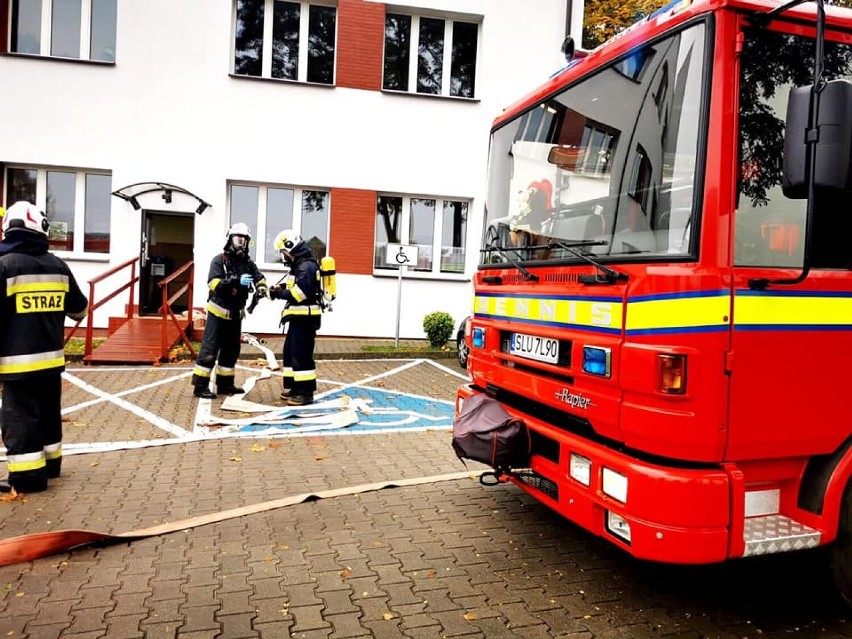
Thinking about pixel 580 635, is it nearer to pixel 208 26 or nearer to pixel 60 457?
pixel 60 457

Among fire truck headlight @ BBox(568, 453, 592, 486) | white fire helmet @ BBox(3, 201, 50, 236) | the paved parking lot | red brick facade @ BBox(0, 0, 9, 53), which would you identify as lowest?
the paved parking lot

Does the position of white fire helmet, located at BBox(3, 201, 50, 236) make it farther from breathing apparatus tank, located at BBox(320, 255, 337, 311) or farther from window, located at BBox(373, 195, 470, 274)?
window, located at BBox(373, 195, 470, 274)

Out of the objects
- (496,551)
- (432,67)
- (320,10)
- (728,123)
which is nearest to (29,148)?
(320,10)

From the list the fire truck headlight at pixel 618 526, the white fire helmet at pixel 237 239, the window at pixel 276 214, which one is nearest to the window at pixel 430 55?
the window at pixel 276 214

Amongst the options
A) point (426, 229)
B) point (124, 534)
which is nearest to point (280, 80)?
point (426, 229)

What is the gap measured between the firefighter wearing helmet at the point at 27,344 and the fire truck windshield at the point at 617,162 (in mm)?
3379

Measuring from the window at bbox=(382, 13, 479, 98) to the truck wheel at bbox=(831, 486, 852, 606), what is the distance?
12.4 meters

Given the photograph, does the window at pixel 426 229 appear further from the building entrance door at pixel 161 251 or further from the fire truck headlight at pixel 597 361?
the fire truck headlight at pixel 597 361

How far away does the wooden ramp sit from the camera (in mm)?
10617

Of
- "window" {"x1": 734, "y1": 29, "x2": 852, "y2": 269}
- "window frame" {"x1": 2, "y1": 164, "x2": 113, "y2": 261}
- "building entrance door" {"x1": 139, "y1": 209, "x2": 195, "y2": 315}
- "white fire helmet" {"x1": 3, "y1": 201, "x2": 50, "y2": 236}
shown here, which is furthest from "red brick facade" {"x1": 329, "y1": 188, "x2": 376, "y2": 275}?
"window" {"x1": 734, "y1": 29, "x2": 852, "y2": 269}

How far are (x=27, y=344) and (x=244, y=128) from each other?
30.5ft

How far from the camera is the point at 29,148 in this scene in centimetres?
1262

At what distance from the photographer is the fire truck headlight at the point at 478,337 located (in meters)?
4.67

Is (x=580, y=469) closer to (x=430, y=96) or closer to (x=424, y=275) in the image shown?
(x=424, y=275)
